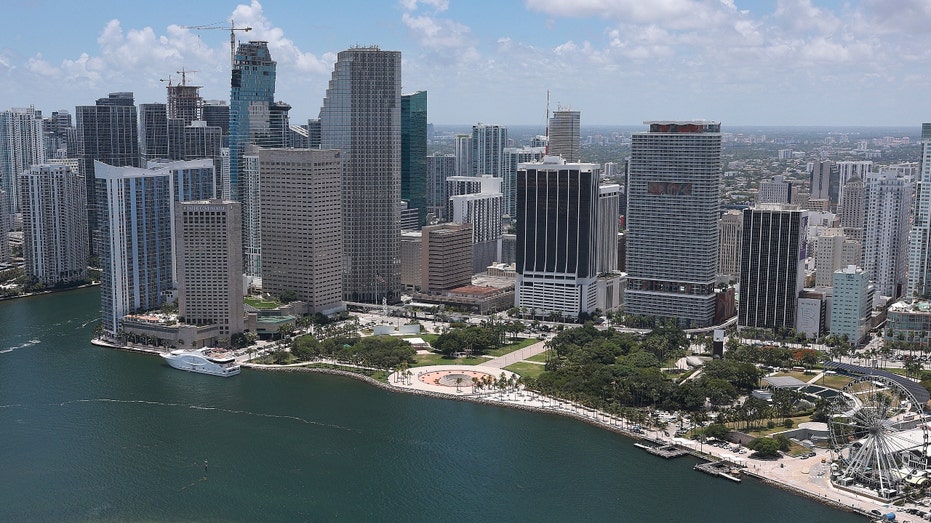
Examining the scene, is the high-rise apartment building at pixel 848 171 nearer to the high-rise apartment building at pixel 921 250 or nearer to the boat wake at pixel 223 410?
the high-rise apartment building at pixel 921 250

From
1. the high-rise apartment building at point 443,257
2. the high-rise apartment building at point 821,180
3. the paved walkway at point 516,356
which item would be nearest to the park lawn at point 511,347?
the paved walkway at point 516,356

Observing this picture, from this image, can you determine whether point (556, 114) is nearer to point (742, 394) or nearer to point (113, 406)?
point (742, 394)

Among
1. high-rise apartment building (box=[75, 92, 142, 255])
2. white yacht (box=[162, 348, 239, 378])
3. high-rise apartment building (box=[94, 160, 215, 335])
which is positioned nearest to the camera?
white yacht (box=[162, 348, 239, 378])

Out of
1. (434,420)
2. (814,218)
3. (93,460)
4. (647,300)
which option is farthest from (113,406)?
(814,218)

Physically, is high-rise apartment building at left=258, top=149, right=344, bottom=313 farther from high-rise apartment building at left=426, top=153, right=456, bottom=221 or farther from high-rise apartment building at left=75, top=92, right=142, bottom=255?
high-rise apartment building at left=426, top=153, right=456, bottom=221

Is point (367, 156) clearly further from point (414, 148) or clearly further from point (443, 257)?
point (414, 148)

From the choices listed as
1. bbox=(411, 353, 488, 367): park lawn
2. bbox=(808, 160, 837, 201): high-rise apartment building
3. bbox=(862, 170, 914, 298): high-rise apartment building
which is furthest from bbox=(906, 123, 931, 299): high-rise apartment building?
bbox=(808, 160, 837, 201): high-rise apartment building
